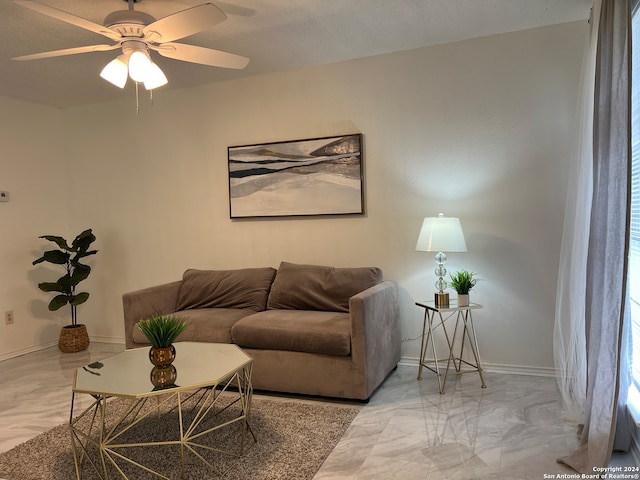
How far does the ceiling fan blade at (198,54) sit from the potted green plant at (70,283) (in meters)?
2.42

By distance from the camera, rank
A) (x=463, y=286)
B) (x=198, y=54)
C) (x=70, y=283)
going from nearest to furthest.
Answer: (x=198, y=54), (x=463, y=286), (x=70, y=283)

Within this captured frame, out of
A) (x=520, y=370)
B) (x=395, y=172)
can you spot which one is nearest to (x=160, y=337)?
(x=395, y=172)

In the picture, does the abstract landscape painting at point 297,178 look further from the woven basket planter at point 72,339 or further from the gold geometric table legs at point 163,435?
the woven basket planter at point 72,339

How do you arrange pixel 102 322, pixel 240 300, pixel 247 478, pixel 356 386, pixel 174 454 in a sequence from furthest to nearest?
pixel 102 322 → pixel 240 300 → pixel 356 386 → pixel 174 454 → pixel 247 478

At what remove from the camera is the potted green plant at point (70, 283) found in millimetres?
4340

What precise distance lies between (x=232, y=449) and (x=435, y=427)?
107 cm

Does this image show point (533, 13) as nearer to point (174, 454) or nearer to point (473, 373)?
point (473, 373)

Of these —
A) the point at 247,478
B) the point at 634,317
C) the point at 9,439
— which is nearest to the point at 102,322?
the point at 9,439

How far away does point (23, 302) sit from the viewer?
4.52m

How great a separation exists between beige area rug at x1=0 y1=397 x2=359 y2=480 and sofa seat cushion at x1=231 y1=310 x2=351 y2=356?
36 cm

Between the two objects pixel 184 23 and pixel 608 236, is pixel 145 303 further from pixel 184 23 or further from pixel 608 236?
pixel 608 236

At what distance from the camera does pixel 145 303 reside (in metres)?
3.58

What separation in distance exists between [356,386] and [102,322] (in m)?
3.08

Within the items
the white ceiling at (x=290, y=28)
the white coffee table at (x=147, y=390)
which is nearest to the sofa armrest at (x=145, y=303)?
the white coffee table at (x=147, y=390)
